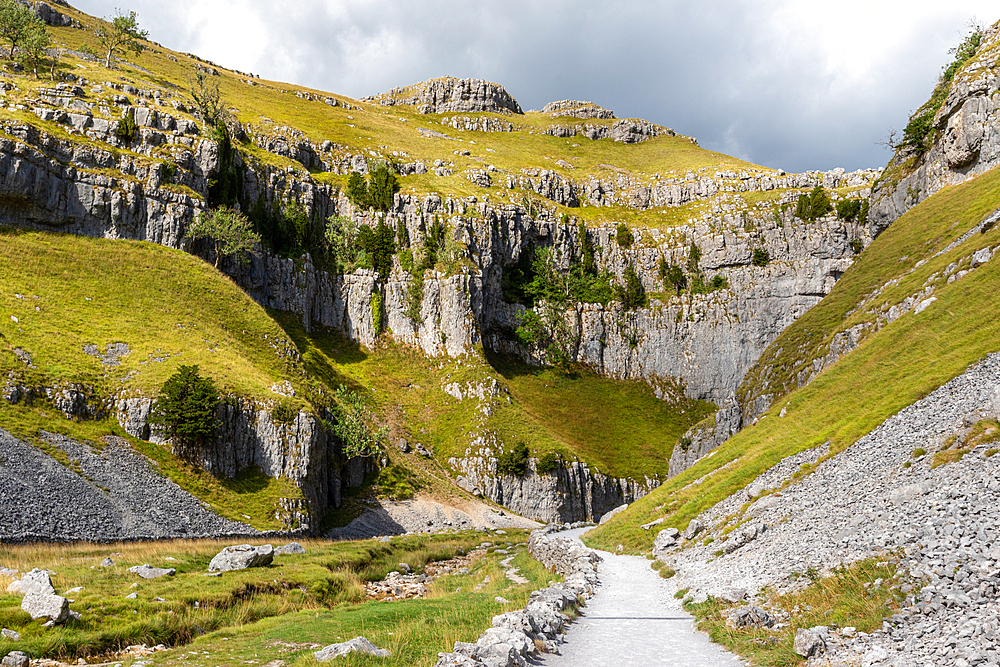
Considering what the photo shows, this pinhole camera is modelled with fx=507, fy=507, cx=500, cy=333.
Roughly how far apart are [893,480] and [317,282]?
103754 mm

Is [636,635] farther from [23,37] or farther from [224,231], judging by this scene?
[23,37]

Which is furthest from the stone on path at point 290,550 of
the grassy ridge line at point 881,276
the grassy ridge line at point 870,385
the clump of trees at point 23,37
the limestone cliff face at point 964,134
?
the clump of trees at point 23,37

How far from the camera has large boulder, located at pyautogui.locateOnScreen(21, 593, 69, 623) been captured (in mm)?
17766

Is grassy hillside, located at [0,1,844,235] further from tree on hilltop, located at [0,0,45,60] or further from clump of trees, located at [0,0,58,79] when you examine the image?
tree on hilltop, located at [0,0,45,60]

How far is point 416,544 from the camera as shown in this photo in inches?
2047

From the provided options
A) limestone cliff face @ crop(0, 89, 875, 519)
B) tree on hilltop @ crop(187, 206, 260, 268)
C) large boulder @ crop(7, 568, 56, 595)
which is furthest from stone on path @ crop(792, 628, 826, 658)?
tree on hilltop @ crop(187, 206, 260, 268)

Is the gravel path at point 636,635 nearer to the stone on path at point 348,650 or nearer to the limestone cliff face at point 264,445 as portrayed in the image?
the stone on path at point 348,650

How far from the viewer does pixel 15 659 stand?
14734 millimetres

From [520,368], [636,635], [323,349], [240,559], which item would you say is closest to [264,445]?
[240,559]

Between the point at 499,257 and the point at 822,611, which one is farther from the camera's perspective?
the point at 499,257

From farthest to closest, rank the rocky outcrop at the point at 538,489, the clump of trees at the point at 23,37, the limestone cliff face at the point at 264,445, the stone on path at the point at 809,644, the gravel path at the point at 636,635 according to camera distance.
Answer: the clump of trees at the point at 23,37, the rocky outcrop at the point at 538,489, the limestone cliff face at the point at 264,445, the gravel path at the point at 636,635, the stone on path at the point at 809,644

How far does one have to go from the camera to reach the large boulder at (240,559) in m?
31.0

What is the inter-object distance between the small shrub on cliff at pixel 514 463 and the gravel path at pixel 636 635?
206 ft

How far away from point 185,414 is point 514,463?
50874mm
